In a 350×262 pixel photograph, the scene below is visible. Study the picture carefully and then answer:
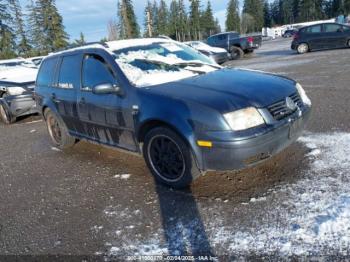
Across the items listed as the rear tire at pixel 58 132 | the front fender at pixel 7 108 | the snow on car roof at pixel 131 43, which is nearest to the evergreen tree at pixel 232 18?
the front fender at pixel 7 108

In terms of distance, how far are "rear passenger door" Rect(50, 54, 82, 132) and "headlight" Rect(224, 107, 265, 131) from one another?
2589 millimetres

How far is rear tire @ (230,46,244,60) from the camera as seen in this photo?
22.2 metres

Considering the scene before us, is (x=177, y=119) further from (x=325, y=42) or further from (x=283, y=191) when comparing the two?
(x=325, y=42)

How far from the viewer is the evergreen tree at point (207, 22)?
88312mm

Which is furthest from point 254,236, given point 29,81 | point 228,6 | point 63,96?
point 228,6

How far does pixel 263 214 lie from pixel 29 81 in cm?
797

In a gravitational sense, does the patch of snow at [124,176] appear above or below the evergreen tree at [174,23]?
below

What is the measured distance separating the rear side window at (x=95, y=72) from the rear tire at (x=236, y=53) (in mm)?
18413

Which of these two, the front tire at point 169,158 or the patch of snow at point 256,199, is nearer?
the patch of snow at point 256,199

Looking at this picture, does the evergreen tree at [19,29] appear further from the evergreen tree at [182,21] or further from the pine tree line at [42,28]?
the evergreen tree at [182,21]

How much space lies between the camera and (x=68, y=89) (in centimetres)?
520

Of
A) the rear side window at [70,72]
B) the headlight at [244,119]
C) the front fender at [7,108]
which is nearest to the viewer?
the headlight at [244,119]

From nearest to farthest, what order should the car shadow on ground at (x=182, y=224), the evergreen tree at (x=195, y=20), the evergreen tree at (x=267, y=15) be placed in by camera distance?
the car shadow on ground at (x=182, y=224)
the evergreen tree at (x=195, y=20)
the evergreen tree at (x=267, y=15)

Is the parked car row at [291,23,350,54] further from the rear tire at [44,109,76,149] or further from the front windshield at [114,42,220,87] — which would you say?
the rear tire at [44,109,76,149]
